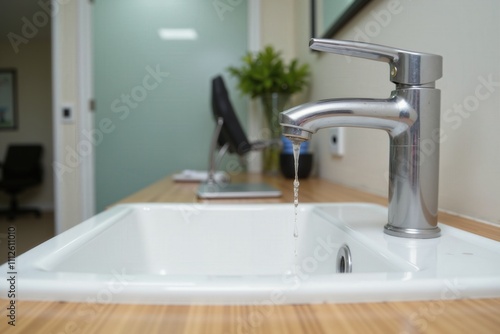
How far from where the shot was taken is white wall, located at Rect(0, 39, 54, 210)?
568cm

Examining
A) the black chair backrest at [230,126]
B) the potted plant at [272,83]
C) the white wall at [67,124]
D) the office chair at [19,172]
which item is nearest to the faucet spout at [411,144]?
the black chair backrest at [230,126]

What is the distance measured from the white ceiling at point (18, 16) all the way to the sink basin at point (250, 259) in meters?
2.92

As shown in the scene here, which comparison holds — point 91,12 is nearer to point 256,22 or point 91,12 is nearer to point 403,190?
point 256,22

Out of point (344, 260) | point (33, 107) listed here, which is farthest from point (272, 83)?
point (33, 107)

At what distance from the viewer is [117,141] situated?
2027mm

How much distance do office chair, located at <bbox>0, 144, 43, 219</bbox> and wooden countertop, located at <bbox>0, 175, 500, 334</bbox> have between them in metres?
5.52

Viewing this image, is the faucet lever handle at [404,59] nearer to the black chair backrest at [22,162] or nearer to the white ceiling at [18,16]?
the white ceiling at [18,16]

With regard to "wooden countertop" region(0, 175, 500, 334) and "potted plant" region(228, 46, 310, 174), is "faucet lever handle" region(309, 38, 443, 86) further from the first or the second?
"potted plant" region(228, 46, 310, 174)

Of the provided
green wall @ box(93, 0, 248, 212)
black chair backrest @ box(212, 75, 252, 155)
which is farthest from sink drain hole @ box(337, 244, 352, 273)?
green wall @ box(93, 0, 248, 212)

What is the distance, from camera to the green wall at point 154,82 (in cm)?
200

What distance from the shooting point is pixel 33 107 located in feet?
18.9

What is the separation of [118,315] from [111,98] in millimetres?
1898

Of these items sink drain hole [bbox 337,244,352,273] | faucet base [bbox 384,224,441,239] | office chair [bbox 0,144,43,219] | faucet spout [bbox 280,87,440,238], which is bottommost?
office chair [bbox 0,144,43,219]

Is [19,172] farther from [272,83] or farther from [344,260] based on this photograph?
[344,260]
